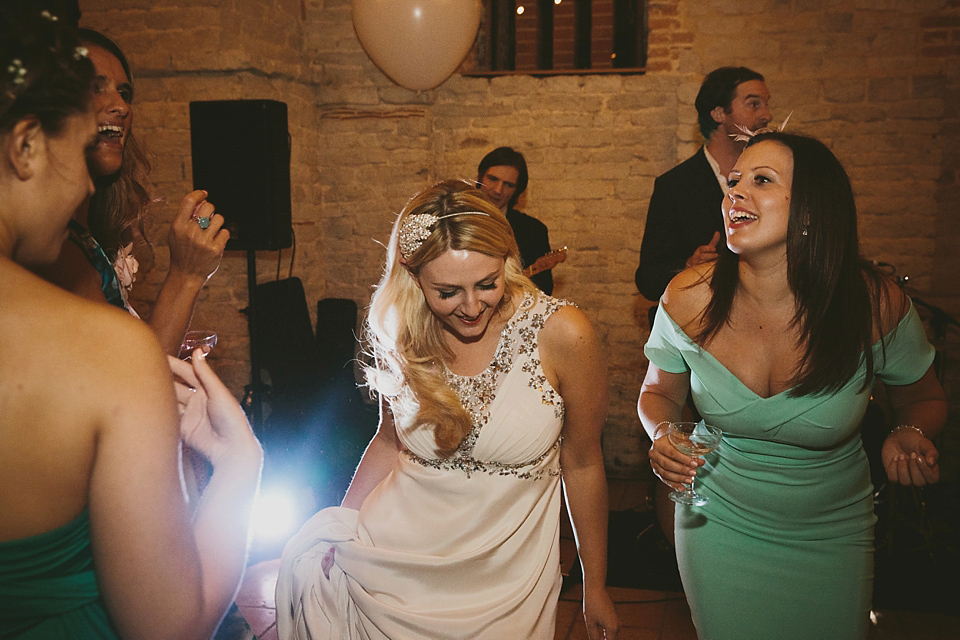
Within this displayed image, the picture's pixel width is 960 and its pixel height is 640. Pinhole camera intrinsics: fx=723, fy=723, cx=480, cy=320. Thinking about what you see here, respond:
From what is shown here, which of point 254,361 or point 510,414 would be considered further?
point 254,361

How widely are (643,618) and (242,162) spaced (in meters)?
3.17

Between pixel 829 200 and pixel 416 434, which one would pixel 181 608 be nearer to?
pixel 416 434

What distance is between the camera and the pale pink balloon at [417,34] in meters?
3.61

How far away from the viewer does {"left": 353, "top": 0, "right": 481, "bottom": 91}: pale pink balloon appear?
3.61m

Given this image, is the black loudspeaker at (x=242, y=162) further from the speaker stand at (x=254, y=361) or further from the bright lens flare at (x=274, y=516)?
the bright lens flare at (x=274, y=516)

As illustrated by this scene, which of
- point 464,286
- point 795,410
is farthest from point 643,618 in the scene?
point 464,286

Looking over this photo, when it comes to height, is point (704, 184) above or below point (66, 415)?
above

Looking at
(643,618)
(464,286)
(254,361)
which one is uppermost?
(464,286)

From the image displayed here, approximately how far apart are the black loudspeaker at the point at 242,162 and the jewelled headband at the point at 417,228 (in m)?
2.43

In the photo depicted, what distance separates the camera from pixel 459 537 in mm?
1731

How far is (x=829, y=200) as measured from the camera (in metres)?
1.88

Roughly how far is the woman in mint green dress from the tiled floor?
1.43m

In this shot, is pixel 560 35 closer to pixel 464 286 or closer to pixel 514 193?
pixel 514 193

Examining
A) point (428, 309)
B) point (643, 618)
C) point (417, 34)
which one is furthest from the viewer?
point (417, 34)
